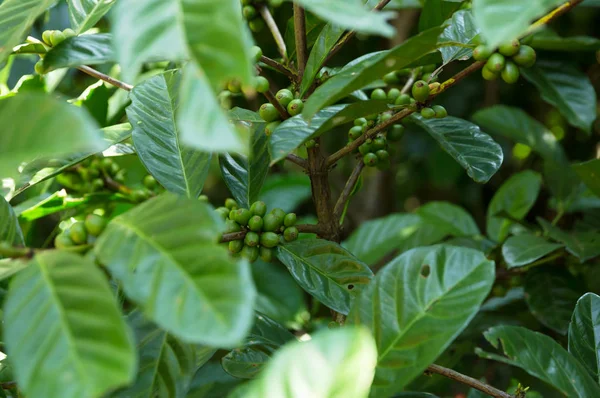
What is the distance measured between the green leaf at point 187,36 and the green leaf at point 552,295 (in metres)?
0.86

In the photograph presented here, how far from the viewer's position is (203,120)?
404mm

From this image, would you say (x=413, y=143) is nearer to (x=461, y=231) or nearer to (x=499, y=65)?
(x=461, y=231)

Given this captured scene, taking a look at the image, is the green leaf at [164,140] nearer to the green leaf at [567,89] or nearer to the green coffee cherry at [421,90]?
the green coffee cherry at [421,90]

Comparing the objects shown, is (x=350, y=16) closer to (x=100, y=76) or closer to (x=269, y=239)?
(x=269, y=239)

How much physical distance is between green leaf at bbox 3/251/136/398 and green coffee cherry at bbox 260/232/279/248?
319 mm

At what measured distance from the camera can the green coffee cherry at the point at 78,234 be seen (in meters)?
0.56

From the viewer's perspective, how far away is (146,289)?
457 mm

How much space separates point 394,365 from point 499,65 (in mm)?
404

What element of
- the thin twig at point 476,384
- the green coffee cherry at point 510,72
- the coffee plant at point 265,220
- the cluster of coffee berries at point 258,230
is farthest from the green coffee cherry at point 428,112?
the thin twig at point 476,384

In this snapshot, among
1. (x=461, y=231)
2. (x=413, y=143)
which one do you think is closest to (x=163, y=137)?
(x=461, y=231)

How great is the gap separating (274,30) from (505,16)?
19.9 inches

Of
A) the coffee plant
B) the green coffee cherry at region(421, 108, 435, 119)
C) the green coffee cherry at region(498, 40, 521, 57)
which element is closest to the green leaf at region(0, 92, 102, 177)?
the coffee plant

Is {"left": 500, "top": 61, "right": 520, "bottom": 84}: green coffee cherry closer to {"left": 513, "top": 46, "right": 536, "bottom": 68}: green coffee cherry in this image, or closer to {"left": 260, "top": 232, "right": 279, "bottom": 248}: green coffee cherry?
{"left": 513, "top": 46, "right": 536, "bottom": 68}: green coffee cherry

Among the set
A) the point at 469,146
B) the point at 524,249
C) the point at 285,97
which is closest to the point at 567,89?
the point at 524,249
